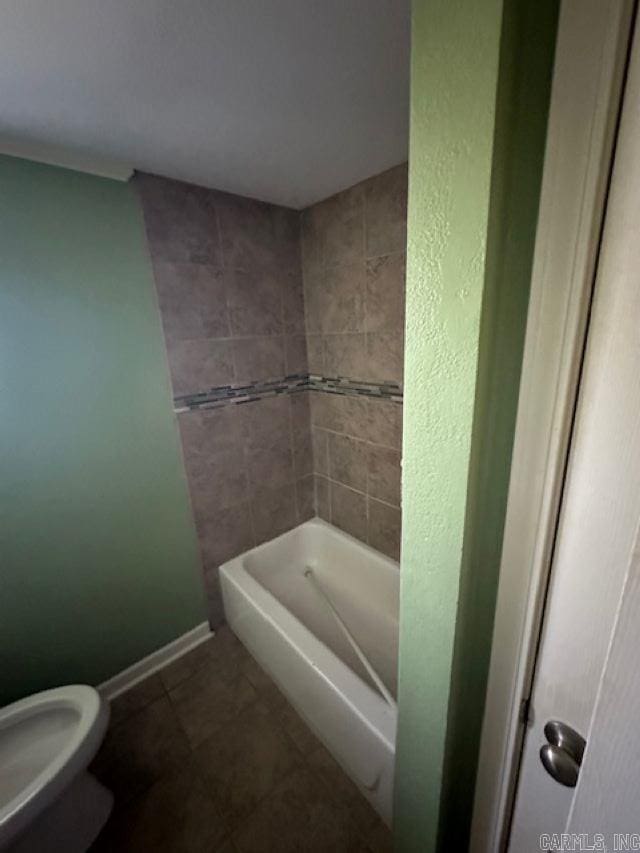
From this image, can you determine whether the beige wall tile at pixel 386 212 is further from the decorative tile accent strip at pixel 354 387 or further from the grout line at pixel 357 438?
the grout line at pixel 357 438

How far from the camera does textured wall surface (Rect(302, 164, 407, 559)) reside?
1385mm

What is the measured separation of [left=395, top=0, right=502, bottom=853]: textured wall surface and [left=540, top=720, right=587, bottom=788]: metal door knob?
147 millimetres

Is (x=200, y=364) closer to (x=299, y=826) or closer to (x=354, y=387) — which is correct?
(x=354, y=387)

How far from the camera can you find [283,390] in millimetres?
1783

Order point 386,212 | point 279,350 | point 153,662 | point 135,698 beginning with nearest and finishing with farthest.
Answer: point 386,212
point 135,698
point 153,662
point 279,350

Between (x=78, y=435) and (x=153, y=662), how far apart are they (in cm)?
117

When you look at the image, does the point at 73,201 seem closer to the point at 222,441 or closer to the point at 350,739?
the point at 222,441

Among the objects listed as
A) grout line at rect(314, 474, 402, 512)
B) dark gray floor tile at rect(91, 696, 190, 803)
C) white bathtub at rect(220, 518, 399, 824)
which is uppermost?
grout line at rect(314, 474, 402, 512)

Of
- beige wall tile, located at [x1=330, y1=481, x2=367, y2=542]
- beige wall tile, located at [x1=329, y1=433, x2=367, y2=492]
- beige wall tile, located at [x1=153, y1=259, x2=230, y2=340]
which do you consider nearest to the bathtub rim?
beige wall tile, located at [x1=330, y1=481, x2=367, y2=542]

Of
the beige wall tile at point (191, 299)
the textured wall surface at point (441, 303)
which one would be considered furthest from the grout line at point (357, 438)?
the textured wall surface at point (441, 303)

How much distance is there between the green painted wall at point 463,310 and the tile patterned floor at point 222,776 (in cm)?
84

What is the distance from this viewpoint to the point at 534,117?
370 millimetres

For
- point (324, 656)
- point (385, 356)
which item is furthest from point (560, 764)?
point (385, 356)

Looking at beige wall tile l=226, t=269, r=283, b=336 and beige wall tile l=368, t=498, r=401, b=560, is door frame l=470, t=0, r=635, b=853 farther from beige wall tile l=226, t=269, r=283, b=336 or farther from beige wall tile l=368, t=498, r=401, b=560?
beige wall tile l=226, t=269, r=283, b=336
